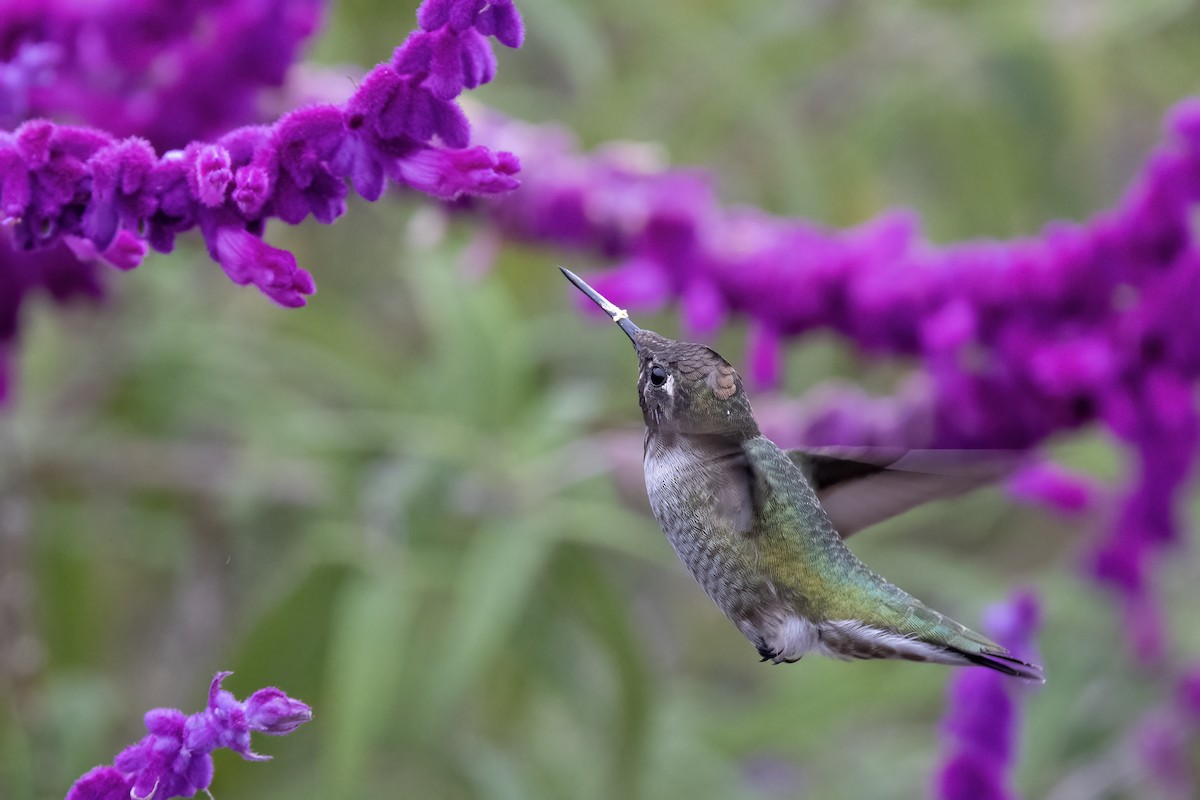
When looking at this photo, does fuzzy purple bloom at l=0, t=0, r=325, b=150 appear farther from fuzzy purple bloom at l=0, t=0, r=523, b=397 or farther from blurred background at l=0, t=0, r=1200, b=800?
fuzzy purple bloom at l=0, t=0, r=523, b=397

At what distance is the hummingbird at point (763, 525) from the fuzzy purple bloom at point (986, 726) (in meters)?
0.20

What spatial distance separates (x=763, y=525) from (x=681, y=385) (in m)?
0.15

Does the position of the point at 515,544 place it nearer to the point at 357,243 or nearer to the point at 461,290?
the point at 461,290

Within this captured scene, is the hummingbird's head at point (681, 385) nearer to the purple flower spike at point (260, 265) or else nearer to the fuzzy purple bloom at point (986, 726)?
the purple flower spike at point (260, 265)

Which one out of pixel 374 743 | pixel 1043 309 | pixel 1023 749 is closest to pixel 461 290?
pixel 374 743

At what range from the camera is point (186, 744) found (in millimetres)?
816

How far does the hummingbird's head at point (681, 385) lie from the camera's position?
47.5 inches

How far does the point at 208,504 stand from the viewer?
7.97ft

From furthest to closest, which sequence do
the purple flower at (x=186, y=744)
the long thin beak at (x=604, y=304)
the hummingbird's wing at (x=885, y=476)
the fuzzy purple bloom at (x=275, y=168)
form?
the hummingbird's wing at (x=885, y=476)
the long thin beak at (x=604, y=304)
the fuzzy purple bloom at (x=275, y=168)
the purple flower at (x=186, y=744)

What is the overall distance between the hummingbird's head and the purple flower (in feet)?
1.56

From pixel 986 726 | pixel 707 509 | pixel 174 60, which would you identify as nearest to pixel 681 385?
pixel 707 509

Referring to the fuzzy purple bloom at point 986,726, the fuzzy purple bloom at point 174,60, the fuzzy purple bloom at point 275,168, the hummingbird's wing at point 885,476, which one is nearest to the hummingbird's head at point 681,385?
the hummingbird's wing at point 885,476

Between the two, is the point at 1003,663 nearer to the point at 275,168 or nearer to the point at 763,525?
the point at 763,525

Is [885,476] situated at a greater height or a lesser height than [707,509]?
greater
